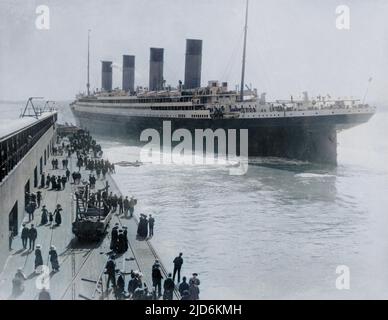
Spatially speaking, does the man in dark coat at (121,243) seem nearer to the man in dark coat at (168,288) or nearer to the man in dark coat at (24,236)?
the man in dark coat at (24,236)

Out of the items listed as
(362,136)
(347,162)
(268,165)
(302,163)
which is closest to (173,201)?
(268,165)

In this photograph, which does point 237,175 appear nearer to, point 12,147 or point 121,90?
point 12,147

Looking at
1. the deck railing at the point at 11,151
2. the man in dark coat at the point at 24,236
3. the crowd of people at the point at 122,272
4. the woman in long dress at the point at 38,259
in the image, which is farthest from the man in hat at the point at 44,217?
the woman in long dress at the point at 38,259

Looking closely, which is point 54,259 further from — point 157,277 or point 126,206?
point 126,206

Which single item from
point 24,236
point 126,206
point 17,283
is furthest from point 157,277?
point 126,206
